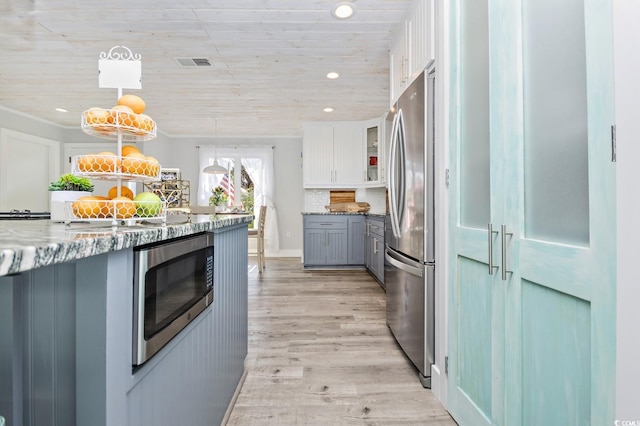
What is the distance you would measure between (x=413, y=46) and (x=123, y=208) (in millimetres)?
2074

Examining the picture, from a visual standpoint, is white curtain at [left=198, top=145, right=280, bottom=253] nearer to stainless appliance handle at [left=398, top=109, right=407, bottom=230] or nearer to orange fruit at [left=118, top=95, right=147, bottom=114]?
stainless appliance handle at [left=398, top=109, right=407, bottom=230]

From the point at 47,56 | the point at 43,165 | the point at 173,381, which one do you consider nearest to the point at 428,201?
the point at 173,381

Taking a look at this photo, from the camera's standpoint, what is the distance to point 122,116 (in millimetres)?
1004

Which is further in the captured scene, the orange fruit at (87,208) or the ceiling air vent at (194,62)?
the ceiling air vent at (194,62)

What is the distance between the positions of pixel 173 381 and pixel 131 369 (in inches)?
10.3

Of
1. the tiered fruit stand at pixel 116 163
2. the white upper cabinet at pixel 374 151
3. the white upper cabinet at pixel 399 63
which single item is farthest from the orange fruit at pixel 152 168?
the white upper cabinet at pixel 374 151

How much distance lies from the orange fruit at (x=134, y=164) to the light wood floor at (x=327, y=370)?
1.25 metres

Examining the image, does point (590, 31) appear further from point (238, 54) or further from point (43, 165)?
point (43, 165)

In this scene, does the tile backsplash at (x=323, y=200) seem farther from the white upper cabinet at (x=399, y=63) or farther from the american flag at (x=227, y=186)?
the white upper cabinet at (x=399, y=63)

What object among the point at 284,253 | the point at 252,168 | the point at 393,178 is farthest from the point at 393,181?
the point at 252,168

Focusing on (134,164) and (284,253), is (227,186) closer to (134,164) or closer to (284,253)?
(284,253)

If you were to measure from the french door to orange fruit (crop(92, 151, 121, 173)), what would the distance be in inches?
50.0

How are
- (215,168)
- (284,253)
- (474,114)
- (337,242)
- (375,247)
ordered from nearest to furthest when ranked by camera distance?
(474,114), (375,247), (337,242), (215,168), (284,253)

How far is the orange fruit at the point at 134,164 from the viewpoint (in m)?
1.00
